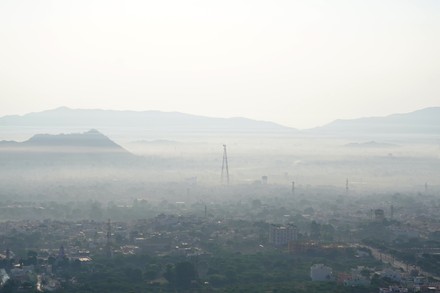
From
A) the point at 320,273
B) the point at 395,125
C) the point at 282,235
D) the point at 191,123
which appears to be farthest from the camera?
the point at 395,125

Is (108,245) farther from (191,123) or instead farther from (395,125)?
(395,125)

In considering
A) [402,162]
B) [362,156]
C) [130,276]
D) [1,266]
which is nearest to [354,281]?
[130,276]

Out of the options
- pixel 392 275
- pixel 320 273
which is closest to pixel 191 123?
pixel 320 273

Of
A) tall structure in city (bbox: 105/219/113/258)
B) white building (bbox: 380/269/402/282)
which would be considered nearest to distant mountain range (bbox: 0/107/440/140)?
tall structure in city (bbox: 105/219/113/258)

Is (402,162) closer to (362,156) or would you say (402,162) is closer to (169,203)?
(362,156)

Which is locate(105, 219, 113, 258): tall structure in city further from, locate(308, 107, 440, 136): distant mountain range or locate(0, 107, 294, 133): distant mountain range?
locate(308, 107, 440, 136): distant mountain range

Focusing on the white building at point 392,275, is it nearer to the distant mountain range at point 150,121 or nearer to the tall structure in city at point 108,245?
the tall structure in city at point 108,245

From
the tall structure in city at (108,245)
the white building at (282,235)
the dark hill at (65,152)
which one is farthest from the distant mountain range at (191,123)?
the white building at (282,235)

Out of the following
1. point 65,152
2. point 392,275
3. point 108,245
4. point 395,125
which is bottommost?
point 392,275
